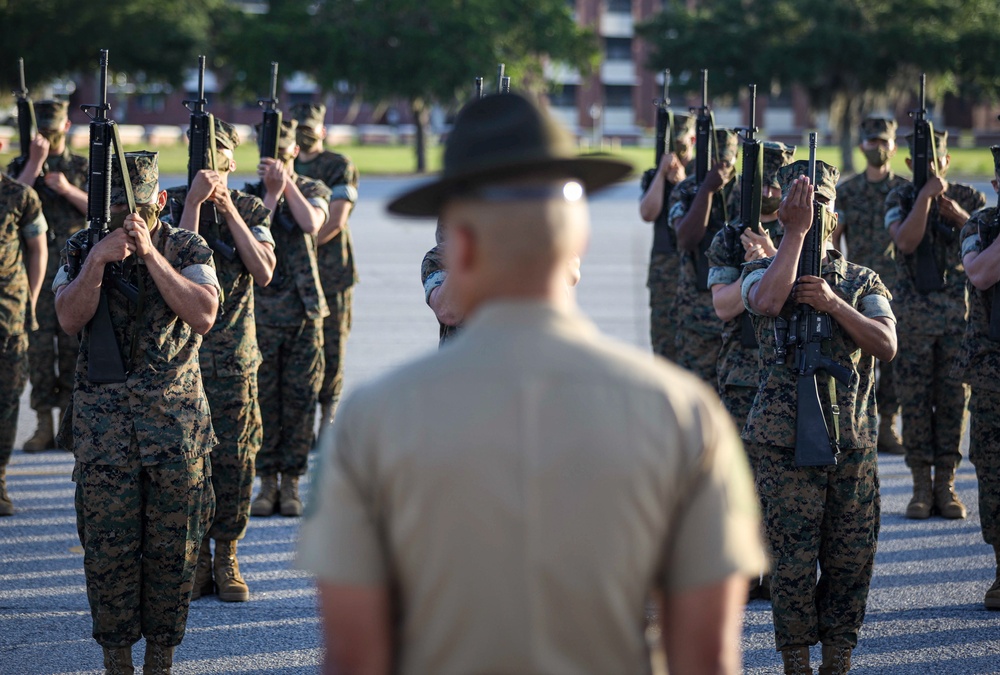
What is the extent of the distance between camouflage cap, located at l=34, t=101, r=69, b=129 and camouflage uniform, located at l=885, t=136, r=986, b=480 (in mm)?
5740

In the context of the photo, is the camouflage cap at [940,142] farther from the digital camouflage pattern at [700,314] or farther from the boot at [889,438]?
the boot at [889,438]

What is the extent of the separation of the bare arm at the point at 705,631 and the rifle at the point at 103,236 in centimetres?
327

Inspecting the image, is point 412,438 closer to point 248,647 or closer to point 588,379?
point 588,379

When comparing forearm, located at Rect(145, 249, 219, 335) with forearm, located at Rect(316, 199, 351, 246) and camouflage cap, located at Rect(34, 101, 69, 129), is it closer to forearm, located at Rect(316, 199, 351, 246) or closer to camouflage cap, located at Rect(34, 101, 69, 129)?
forearm, located at Rect(316, 199, 351, 246)

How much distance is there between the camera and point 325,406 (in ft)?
30.2

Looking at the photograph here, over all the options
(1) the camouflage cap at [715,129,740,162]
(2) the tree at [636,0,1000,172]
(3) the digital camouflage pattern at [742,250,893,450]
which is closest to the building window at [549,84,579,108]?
(2) the tree at [636,0,1000,172]

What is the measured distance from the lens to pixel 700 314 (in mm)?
8102

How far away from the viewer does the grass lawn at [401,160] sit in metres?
41.2

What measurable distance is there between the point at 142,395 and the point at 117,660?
1.00m

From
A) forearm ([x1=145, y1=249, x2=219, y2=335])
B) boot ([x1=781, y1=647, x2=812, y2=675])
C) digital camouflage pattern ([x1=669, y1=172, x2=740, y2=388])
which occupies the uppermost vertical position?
forearm ([x1=145, y1=249, x2=219, y2=335])

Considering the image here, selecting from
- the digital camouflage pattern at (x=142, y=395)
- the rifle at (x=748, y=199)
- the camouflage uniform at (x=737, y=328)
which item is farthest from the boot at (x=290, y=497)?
the rifle at (x=748, y=199)

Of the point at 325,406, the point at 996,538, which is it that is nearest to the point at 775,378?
the point at 996,538

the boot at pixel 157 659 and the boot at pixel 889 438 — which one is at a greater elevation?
the boot at pixel 157 659

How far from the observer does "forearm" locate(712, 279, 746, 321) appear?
5.75 metres
